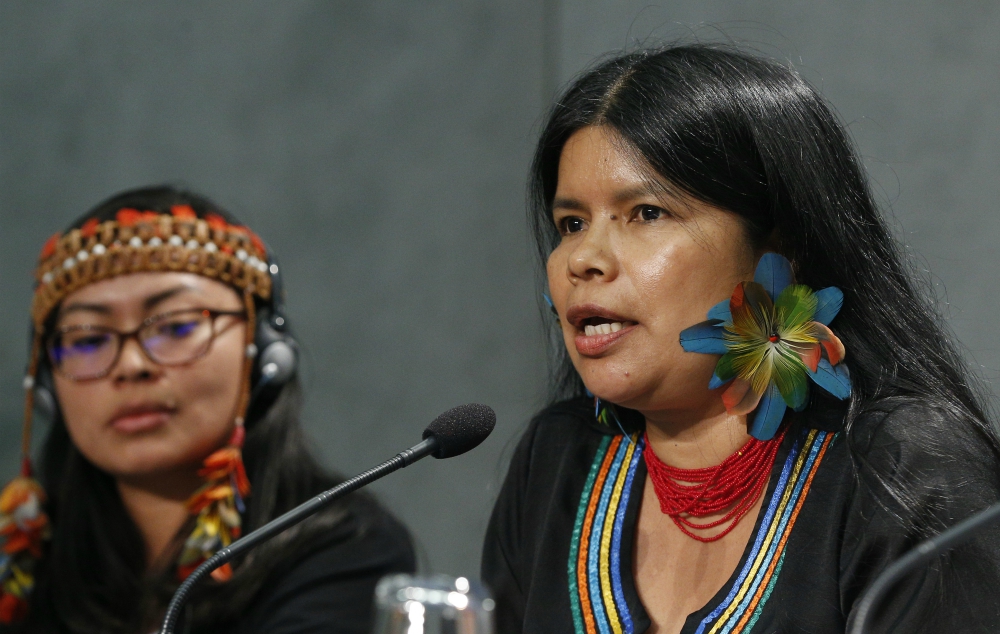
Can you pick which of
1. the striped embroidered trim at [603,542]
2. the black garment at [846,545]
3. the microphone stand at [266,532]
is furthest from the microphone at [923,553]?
the striped embroidered trim at [603,542]

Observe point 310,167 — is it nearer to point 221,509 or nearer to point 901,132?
point 221,509

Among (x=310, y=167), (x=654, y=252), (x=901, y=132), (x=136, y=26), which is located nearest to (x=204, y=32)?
(x=136, y=26)

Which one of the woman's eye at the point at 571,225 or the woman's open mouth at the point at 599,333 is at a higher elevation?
the woman's eye at the point at 571,225

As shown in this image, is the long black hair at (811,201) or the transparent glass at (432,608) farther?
the long black hair at (811,201)

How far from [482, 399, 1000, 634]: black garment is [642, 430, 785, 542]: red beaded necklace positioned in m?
0.02

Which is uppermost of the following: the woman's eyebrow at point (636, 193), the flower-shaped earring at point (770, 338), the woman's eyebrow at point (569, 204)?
the woman's eyebrow at point (569, 204)

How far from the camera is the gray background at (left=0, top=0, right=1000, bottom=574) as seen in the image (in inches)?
120

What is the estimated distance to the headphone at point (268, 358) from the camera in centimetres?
228

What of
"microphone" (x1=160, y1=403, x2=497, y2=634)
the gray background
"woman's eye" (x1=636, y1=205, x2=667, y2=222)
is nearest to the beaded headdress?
the gray background

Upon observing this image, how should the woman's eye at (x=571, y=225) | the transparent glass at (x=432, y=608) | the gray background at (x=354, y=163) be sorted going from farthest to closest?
1. the gray background at (x=354, y=163)
2. the woman's eye at (x=571, y=225)
3. the transparent glass at (x=432, y=608)

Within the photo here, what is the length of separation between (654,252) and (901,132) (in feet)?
3.78

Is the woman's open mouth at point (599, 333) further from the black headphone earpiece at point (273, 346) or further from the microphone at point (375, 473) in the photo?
the black headphone earpiece at point (273, 346)

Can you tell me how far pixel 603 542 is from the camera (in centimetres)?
161

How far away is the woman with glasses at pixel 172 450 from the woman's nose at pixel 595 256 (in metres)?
0.95
